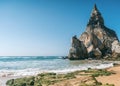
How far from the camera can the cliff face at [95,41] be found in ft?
328

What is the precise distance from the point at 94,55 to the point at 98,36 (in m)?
15.6

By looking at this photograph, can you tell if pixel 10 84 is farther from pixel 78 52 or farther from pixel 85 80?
pixel 78 52

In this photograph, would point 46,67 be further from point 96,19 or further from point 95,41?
point 96,19

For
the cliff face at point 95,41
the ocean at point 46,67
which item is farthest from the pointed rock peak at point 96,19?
the ocean at point 46,67

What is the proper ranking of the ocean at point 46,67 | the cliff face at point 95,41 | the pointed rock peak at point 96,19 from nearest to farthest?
the ocean at point 46,67 → the cliff face at point 95,41 → the pointed rock peak at point 96,19

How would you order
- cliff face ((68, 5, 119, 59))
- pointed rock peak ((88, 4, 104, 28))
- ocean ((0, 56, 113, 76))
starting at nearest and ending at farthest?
ocean ((0, 56, 113, 76)) < cliff face ((68, 5, 119, 59)) < pointed rock peak ((88, 4, 104, 28))

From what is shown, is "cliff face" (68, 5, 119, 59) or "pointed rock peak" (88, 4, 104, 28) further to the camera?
"pointed rock peak" (88, 4, 104, 28)

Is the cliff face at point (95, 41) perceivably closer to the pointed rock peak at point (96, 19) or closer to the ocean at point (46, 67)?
the pointed rock peak at point (96, 19)

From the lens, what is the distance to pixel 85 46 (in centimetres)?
10725

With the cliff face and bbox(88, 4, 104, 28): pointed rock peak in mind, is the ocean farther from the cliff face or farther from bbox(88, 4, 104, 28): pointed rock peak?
bbox(88, 4, 104, 28): pointed rock peak

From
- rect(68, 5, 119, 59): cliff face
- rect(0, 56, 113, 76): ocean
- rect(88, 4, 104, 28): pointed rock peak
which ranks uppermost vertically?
rect(88, 4, 104, 28): pointed rock peak

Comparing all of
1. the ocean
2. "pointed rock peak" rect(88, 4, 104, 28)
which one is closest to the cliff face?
"pointed rock peak" rect(88, 4, 104, 28)

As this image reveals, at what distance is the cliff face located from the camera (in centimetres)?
10012

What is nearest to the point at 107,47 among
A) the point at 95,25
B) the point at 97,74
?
the point at 95,25
